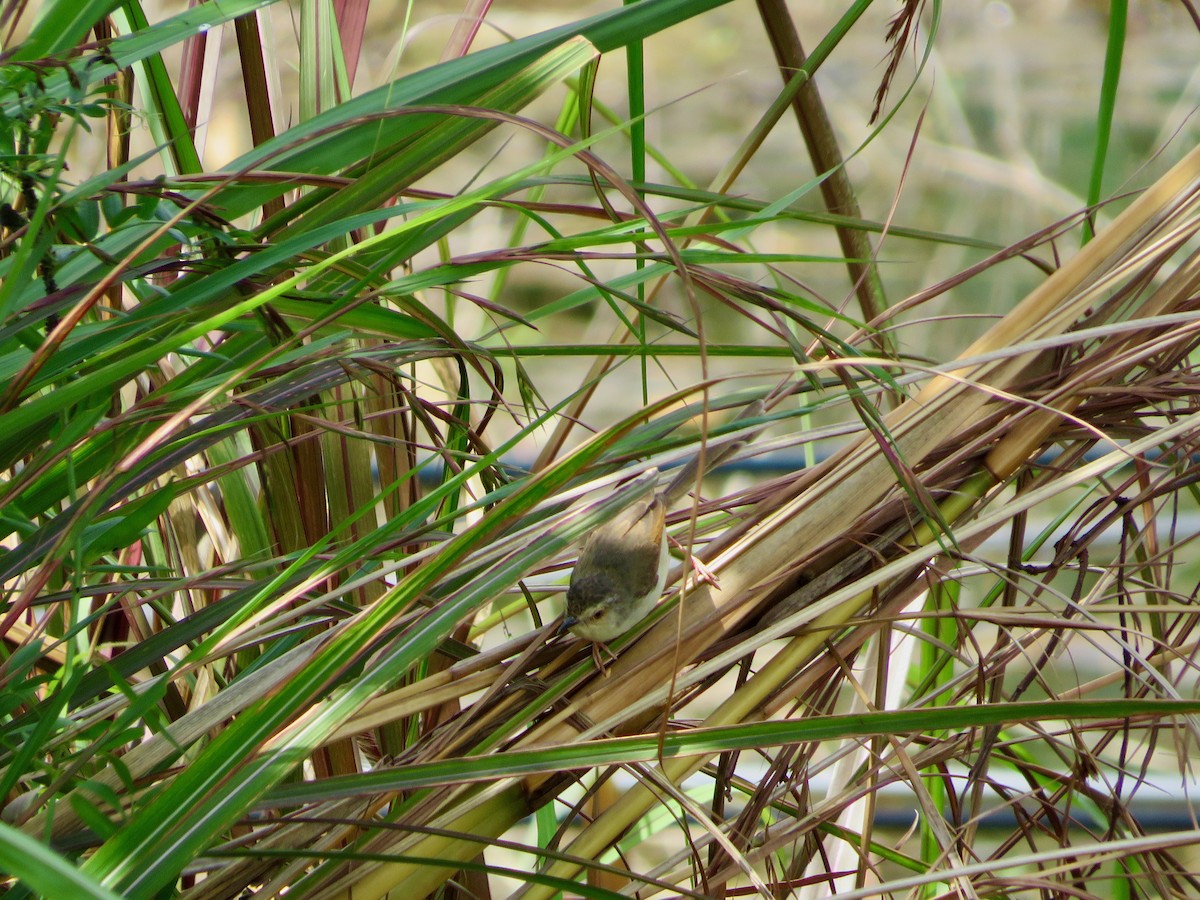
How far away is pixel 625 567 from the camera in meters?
0.73

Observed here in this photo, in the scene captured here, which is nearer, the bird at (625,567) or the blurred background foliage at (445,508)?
the blurred background foliage at (445,508)

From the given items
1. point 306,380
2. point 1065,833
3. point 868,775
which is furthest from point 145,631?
point 1065,833

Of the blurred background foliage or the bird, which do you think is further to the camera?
the bird

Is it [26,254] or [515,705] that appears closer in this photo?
[26,254]

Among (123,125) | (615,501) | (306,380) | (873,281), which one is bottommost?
(615,501)

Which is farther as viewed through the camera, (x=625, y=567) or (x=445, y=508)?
(x=445, y=508)

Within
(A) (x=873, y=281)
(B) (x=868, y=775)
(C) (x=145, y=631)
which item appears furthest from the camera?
(A) (x=873, y=281)

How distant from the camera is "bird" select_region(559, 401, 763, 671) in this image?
69cm

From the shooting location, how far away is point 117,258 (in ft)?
1.98

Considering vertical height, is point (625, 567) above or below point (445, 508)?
below

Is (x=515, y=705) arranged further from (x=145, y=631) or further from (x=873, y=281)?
(x=873, y=281)

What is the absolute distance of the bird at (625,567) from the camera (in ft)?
2.26

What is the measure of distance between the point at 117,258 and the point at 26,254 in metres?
0.11

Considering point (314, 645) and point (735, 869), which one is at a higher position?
point (314, 645)
